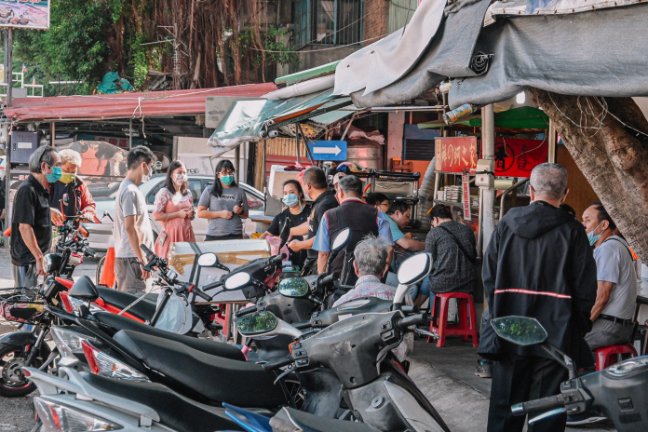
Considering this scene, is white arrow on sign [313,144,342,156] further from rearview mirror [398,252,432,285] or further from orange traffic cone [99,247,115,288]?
rearview mirror [398,252,432,285]

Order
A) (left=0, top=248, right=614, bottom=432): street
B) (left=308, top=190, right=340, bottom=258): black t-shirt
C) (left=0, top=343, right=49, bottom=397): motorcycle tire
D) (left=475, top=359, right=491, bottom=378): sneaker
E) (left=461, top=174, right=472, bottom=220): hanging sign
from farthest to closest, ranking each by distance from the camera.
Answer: (left=461, top=174, right=472, bottom=220): hanging sign, (left=308, top=190, right=340, bottom=258): black t-shirt, (left=475, top=359, right=491, bottom=378): sneaker, (left=0, top=343, right=49, bottom=397): motorcycle tire, (left=0, top=248, right=614, bottom=432): street

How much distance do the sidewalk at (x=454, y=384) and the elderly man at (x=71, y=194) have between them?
12.5 feet

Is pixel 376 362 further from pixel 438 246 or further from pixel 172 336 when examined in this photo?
pixel 438 246

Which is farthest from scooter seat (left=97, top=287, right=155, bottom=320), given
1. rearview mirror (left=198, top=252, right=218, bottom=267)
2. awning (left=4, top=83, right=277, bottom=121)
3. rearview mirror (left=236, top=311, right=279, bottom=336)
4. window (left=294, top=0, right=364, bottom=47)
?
window (left=294, top=0, right=364, bottom=47)

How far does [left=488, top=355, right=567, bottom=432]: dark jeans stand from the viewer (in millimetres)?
4902

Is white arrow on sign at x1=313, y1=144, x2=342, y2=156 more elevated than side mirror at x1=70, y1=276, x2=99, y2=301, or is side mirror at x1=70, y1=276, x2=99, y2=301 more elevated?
white arrow on sign at x1=313, y1=144, x2=342, y2=156

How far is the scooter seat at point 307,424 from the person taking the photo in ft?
10.2

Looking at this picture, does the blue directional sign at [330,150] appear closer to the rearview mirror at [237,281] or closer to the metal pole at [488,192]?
the metal pole at [488,192]

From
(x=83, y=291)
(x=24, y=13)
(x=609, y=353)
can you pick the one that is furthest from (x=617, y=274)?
(x=24, y=13)

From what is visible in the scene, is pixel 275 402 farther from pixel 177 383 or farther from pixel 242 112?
pixel 242 112

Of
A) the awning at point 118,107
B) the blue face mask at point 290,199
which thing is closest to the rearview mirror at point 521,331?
the blue face mask at point 290,199

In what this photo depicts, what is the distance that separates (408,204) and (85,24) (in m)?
16.1

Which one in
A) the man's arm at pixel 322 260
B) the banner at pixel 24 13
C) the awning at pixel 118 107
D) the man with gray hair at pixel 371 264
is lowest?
the man's arm at pixel 322 260

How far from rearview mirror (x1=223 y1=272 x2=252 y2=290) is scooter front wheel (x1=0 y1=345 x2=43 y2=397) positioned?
89.8 inches
